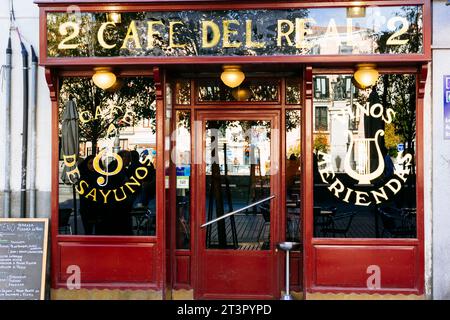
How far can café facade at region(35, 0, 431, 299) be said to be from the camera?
571 centimetres

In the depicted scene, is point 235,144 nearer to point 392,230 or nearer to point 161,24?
point 161,24

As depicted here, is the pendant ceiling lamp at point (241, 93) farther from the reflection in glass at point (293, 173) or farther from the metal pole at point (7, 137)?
the metal pole at point (7, 137)

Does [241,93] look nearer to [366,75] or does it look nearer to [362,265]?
[366,75]

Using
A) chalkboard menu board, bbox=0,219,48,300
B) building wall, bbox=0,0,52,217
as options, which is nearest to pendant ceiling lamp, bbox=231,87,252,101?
building wall, bbox=0,0,52,217

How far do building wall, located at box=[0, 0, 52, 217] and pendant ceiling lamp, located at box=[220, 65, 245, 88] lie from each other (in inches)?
91.5

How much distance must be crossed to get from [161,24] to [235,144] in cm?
180

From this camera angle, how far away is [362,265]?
5824 mm

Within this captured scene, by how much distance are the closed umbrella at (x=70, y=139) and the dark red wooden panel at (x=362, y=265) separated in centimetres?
318

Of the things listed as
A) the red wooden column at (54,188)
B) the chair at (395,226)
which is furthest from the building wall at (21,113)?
the chair at (395,226)

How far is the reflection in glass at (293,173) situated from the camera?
6.25 meters

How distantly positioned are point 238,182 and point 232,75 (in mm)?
1420

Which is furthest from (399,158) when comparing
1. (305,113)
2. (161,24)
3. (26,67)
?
(26,67)

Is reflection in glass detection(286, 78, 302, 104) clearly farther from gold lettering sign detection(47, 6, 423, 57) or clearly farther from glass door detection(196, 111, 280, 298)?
gold lettering sign detection(47, 6, 423, 57)

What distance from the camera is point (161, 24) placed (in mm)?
5793
